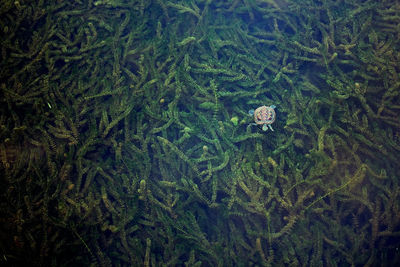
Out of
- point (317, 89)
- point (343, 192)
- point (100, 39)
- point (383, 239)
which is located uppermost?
point (100, 39)

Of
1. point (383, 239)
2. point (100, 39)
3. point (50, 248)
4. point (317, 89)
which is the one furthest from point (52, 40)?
point (383, 239)

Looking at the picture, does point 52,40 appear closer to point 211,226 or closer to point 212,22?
point 212,22

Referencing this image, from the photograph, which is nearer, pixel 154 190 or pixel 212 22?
pixel 154 190

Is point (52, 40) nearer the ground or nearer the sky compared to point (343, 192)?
nearer the sky

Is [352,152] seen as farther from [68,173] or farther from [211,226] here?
[68,173]

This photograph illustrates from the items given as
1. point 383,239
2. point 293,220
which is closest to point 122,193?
point 293,220

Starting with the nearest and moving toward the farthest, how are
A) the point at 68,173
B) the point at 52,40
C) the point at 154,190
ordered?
1. the point at 68,173
2. the point at 154,190
3. the point at 52,40

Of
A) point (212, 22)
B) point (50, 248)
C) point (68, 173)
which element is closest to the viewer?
point (50, 248)
